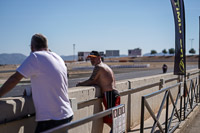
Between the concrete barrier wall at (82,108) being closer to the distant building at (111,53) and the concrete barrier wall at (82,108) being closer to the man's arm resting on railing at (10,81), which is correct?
the man's arm resting on railing at (10,81)

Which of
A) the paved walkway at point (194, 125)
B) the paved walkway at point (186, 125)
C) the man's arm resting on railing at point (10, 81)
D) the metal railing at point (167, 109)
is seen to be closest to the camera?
Result: the man's arm resting on railing at point (10, 81)

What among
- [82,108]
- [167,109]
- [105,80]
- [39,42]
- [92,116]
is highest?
[39,42]

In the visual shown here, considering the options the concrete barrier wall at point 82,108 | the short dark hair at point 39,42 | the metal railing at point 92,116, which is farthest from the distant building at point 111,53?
the short dark hair at point 39,42

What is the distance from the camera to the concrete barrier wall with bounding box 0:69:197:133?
2.89 meters

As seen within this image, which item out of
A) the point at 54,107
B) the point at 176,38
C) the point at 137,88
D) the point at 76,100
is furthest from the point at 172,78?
the point at 54,107

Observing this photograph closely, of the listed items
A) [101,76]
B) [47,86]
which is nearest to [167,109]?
[101,76]

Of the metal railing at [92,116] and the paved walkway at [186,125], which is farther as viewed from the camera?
the paved walkway at [186,125]

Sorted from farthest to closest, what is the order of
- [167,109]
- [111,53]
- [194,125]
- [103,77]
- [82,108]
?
[111,53] < [194,125] < [167,109] < [103,77] < [82,108]

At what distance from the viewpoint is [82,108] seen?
4152 mm

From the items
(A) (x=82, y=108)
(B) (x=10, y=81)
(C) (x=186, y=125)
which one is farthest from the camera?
(C) (x=186, y=125)

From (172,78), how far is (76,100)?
660 centimetres

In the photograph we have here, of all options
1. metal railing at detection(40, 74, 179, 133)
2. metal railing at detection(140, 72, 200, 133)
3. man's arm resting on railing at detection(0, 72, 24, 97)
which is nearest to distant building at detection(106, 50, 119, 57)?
metal railing at detection(40, 74, 179, 133)

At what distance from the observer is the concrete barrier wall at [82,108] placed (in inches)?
114

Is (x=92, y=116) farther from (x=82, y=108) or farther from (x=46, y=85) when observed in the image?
(x=82, y=108)
